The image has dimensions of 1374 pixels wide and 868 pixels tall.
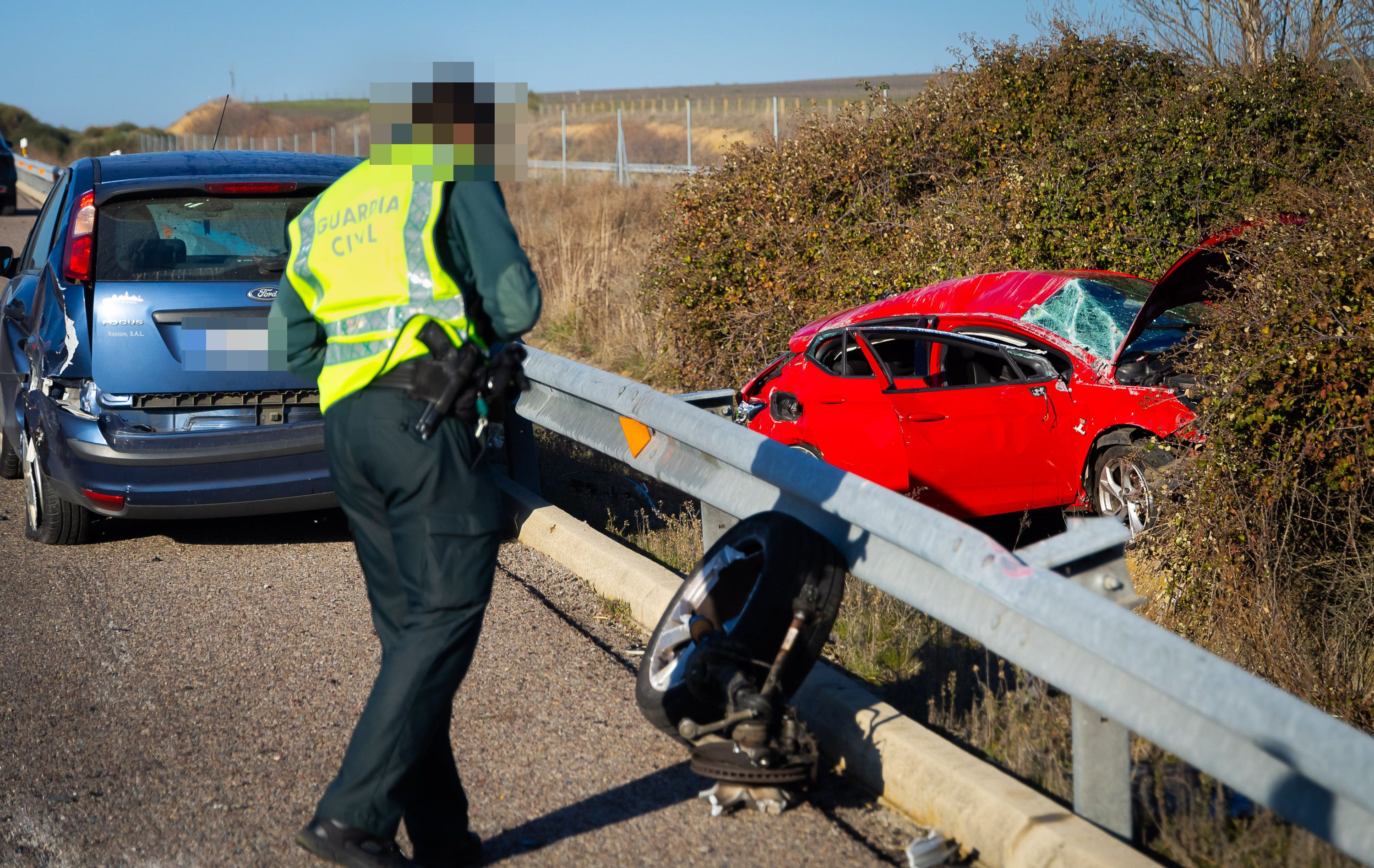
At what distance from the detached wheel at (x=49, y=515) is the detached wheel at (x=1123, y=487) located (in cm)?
546

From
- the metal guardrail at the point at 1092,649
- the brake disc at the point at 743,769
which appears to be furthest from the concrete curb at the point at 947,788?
the brake disc at the point at 743,769

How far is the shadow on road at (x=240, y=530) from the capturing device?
20.5 ft

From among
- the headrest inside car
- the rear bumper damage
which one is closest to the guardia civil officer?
the rear bumper damage

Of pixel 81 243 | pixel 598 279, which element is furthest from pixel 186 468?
pixel 598 279

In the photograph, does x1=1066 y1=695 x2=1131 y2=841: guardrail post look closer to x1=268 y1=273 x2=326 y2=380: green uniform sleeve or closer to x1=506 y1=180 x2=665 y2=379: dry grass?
x1=268 y1=273 x2=326 y2=380: green uniform sleeve

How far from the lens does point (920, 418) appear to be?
6668 millimetres

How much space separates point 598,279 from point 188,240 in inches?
356

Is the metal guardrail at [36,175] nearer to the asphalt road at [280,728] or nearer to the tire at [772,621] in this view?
the asphalt road at [280,728]

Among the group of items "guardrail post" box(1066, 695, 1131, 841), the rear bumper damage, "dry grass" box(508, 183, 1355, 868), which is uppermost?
the rear bumper damage

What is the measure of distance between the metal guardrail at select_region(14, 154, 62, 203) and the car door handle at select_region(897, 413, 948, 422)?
27.4 metres

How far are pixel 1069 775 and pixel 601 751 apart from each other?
1.40m

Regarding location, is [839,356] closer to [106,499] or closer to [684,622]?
[684,622]

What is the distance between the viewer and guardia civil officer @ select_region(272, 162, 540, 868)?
8.98 feet

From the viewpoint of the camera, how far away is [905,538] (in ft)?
10.7
